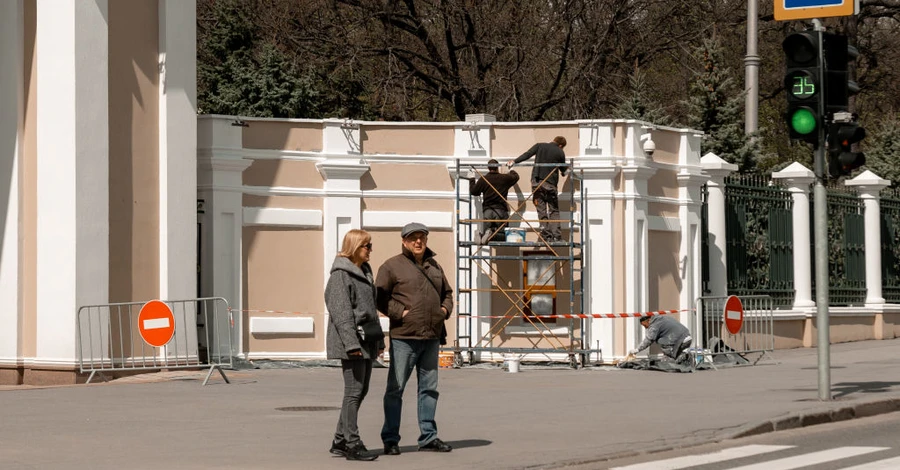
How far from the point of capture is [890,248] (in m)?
33.1

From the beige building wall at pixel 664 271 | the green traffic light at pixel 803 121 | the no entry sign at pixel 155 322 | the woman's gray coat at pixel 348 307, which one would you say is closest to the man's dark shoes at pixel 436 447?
the woman's gray coat at pixel 348 307

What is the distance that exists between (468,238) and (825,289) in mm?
9075

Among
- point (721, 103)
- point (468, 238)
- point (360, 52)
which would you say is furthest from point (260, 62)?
point (468, 238)

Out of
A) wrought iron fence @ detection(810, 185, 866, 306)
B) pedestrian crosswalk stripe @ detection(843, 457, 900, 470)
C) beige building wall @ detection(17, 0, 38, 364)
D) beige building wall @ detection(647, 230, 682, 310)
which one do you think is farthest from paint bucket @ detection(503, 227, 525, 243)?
pedestrian crosswalk stripe @ detection(843, 457, 900, 470)

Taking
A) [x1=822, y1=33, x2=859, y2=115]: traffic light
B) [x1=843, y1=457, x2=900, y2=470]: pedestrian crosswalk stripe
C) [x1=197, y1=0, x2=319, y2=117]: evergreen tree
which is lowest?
[x1=843, y1=457, x2=900, y2=470]: pedestrian crosswalk stripe

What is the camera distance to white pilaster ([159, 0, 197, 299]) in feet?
72.2

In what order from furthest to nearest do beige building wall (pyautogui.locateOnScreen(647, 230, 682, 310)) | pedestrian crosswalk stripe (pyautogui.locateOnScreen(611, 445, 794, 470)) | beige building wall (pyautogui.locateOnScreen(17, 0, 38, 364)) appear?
beige building wall (pyautogui.locateOnScreen(647, 230, 682, 310)), beige building wall (pyautogui.locateOnScreen(17, 0, 38, 364)), pedestrian crosswalk stripe (pyautogui.locateOnScreen(611, 445, 794, 470))

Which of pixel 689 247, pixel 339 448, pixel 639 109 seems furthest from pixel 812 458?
pixel 639 109

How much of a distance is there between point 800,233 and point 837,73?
1336 centimetres

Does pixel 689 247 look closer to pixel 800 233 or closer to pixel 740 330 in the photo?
pixel 740 330

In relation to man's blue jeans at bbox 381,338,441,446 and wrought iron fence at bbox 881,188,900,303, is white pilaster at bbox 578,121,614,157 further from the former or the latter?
man's blue jeans at bbox 381,338,441,446

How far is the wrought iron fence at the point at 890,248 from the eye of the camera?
32906mm

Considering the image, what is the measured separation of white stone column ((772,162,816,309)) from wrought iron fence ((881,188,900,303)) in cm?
403

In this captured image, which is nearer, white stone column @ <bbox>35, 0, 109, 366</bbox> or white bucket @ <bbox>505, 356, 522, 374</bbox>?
white stone column @ <bbox>35, 0, 109, 366</bbox>
